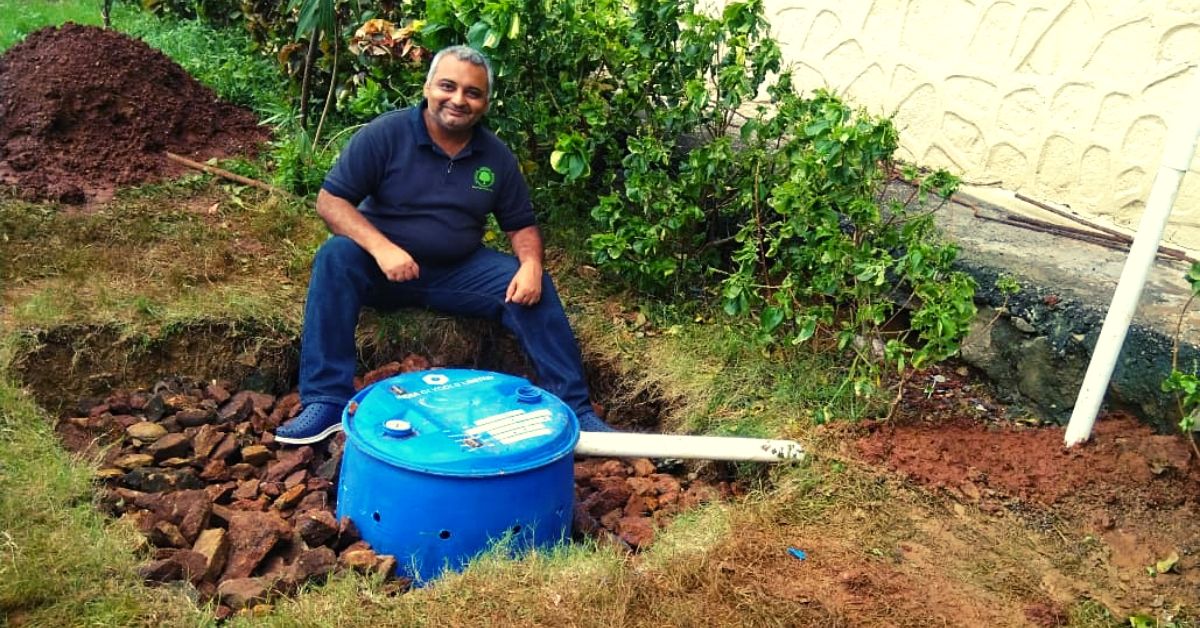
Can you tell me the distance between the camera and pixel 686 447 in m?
3.36

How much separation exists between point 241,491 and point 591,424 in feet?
4.03

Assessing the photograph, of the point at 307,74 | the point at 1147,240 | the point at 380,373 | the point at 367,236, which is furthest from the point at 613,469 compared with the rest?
the point at 307,74

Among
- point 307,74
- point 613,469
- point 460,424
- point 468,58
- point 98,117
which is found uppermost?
point 468,58

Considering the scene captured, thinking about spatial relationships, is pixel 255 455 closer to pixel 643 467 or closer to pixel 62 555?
pixel 62 555

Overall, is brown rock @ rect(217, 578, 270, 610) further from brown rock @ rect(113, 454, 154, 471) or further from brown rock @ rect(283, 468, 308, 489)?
brown rock @ rect(113, 454, 154, 471)

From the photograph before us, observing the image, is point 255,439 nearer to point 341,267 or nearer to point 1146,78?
point 341,267

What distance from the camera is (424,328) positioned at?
430 cm

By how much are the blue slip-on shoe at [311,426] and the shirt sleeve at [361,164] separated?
0.76 metres

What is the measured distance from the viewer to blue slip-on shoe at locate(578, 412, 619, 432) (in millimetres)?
3820

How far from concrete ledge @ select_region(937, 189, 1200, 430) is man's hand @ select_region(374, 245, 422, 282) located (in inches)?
80.6

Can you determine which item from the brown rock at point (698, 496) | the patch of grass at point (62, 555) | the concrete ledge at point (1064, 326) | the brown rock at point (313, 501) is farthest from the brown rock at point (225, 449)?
the concrete ledge at point (1064, 326)

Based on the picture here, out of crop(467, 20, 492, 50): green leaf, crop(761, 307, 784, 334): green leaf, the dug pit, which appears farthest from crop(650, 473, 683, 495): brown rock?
crop(467, 20, 492, 50): green leaf

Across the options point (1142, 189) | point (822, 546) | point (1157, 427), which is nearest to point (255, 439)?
point (822, 546)

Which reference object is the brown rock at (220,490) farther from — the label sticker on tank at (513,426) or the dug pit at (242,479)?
the label sticker on tank at (513,426)
